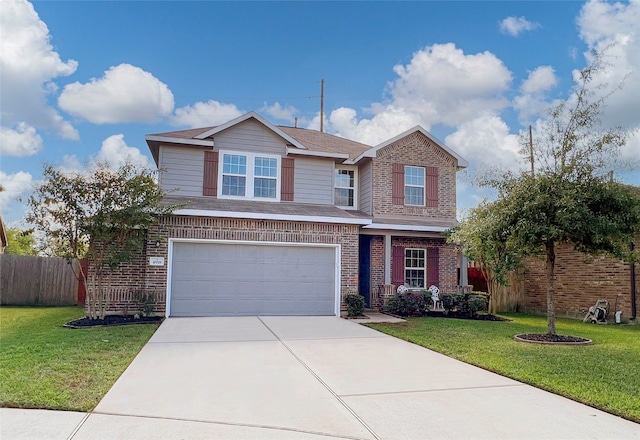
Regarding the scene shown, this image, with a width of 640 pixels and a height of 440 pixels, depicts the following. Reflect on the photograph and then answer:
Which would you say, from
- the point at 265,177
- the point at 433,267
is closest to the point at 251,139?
the point at 265,177

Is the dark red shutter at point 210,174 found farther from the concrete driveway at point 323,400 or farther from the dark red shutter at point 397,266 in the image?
the concrete driveway at point 323,400

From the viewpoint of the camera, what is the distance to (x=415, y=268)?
15969 mm

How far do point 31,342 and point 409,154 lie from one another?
40.5 feet

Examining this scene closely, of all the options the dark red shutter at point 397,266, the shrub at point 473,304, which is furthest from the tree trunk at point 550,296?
the dark red shutter at point 397,266

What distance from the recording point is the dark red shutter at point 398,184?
1588 centimetres

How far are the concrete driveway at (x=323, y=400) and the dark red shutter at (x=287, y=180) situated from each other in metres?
7.30

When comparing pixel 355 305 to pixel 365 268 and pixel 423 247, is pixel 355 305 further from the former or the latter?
pixel 423 247

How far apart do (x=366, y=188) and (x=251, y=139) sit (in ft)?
14.0

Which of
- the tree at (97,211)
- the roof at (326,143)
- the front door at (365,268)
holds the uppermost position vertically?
the roof at (326,143)

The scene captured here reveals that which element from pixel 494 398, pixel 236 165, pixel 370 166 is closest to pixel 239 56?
pixel 236 165

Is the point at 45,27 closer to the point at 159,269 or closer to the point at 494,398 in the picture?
the point at 159,269

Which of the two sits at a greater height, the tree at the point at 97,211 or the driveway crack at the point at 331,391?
the tree at the point at 97,211

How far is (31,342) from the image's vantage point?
835cm

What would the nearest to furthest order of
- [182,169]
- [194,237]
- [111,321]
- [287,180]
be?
[111,321]
[194,237]
[182,169]
[287,180]
